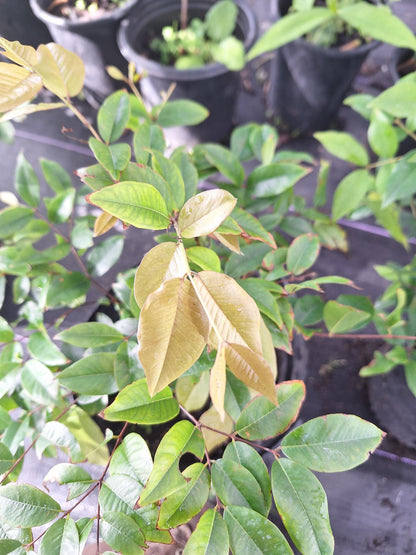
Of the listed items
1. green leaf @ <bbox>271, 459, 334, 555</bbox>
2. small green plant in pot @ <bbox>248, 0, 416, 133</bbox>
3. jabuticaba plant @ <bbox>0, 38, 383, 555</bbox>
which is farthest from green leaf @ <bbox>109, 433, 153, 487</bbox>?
small green plant in pot @ <bbox>248, 0, 416, 133</bbox>

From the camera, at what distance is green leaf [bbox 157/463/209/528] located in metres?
0.38

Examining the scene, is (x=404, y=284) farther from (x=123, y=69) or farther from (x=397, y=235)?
(x=123, y=69)

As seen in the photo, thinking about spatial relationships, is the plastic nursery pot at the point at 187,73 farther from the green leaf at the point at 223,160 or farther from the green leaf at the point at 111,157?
the green leaf at the point at 111,157

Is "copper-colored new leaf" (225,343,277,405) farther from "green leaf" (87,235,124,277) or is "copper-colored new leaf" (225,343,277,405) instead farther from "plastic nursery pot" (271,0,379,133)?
"plastic nursery pot" (271,0,379,133)

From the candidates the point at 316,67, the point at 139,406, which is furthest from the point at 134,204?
the point at 316,67

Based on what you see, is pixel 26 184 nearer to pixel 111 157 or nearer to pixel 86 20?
pixel 111 157

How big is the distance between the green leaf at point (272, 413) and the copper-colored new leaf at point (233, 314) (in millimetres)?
126

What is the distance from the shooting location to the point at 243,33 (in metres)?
1.26

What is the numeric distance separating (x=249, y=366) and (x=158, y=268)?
0.33 feet

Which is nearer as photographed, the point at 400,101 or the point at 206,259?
the point at 206,259

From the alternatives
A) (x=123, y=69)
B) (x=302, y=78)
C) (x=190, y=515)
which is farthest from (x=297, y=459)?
(x=123, y=69)

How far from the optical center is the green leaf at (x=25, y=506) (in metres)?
0.38

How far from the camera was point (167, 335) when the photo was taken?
0.30 metres

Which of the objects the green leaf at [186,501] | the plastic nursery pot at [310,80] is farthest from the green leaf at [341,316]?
the plastic nursery pot at [310,80]
